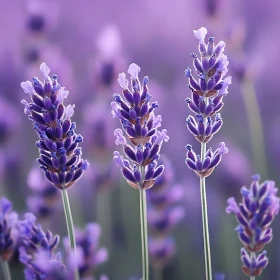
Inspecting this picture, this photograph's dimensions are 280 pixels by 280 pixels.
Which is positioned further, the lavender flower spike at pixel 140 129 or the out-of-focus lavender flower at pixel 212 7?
the out-of-focus lavender flower at pixel 212 7

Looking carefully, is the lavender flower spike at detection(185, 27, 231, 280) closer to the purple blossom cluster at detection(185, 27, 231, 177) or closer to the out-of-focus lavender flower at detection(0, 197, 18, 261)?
the purple blossom cluster at detection(185, 27, 231, 177)

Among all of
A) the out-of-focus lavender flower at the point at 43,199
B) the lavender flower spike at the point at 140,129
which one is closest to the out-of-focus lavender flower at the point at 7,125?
the out-of-focus lavender flower at the point at 43,199

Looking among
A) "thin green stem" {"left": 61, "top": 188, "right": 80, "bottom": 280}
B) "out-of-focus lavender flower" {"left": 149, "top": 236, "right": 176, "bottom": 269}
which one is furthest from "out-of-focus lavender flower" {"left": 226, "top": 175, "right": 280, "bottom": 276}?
"out-of-focus lavender flower" {"left": 149, "top": 236, "right": 176, "bottom": 269}

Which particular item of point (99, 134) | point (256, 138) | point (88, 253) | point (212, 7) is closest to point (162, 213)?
point (88, 253)

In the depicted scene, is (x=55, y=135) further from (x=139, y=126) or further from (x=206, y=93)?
(x=206, y=93)

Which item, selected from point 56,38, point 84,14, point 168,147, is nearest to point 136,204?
point 168,147

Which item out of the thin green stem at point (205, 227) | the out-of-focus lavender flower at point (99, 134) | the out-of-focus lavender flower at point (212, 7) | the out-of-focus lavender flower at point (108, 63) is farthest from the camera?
the out-of-focus lavender flower at point (212, 7)

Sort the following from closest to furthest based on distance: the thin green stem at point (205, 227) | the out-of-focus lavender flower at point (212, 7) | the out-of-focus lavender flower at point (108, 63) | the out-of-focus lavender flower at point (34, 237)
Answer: the thin green stem at point (205, 227) < the out-of-focus lavender flower at point (34, 237) < the out-of-focus lavender flower at point (108, 63) < the out-of-focus lavender flower at point (212, 7)

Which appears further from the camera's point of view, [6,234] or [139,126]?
[6,234]

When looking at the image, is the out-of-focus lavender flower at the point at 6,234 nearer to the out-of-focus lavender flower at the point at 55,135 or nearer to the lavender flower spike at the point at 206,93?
the out-of-focus lavender flower at the point at 55,135
